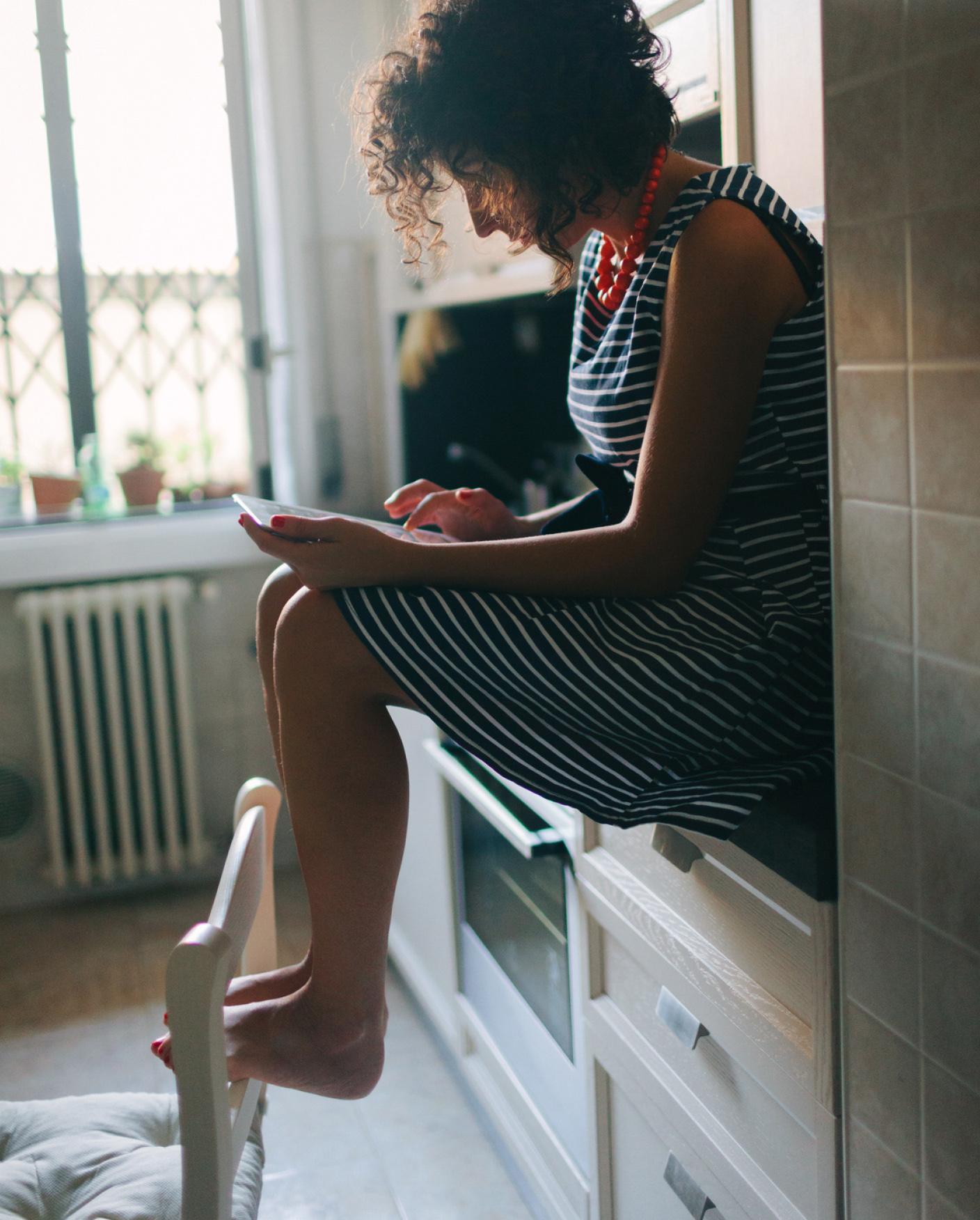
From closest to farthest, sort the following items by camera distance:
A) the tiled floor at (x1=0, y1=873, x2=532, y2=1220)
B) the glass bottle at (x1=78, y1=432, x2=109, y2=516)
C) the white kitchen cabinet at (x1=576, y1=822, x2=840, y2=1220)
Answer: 1. the white kitchen cabinet at (x1=576, y1=822, x2=840, y2=1220)
2. the tiled floor at (x1=0, y1=873, x2=532, y2=1220)
3. the glass bottle at (x1=78, y1=432, x2=109, y2=516)

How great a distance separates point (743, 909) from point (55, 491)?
7.27 ft

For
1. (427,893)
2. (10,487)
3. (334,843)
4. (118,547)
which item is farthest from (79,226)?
(334,843)

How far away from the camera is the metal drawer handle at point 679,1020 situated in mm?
1063

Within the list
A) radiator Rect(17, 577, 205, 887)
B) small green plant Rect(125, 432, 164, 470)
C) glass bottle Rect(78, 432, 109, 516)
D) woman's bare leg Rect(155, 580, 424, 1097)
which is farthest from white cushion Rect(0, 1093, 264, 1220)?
small green plant Rect(125, 432, 164, 470)

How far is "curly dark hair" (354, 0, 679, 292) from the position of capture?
992 mm

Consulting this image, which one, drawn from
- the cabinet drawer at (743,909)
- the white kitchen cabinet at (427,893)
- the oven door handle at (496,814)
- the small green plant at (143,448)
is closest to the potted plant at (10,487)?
the small green plant at (143,448)

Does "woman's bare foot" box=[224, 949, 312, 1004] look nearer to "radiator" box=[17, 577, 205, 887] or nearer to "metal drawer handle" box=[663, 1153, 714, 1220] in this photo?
"metal drawer handle" box=[663, 1153, 714, 1220]

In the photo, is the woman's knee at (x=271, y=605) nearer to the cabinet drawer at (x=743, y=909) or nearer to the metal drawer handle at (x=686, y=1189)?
the cabinet drawer at (x=743, y=909)

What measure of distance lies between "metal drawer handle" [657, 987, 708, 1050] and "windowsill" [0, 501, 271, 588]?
5.97 ft

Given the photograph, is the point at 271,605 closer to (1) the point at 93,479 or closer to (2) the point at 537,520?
(2) the point at 537,520

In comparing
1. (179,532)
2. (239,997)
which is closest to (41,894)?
(179,532)

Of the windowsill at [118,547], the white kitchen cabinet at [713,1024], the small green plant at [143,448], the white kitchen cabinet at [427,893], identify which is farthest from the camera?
the small green plant at [143,448]

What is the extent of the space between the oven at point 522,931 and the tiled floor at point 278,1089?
0.20 m

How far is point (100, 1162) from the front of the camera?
3.57 ft
